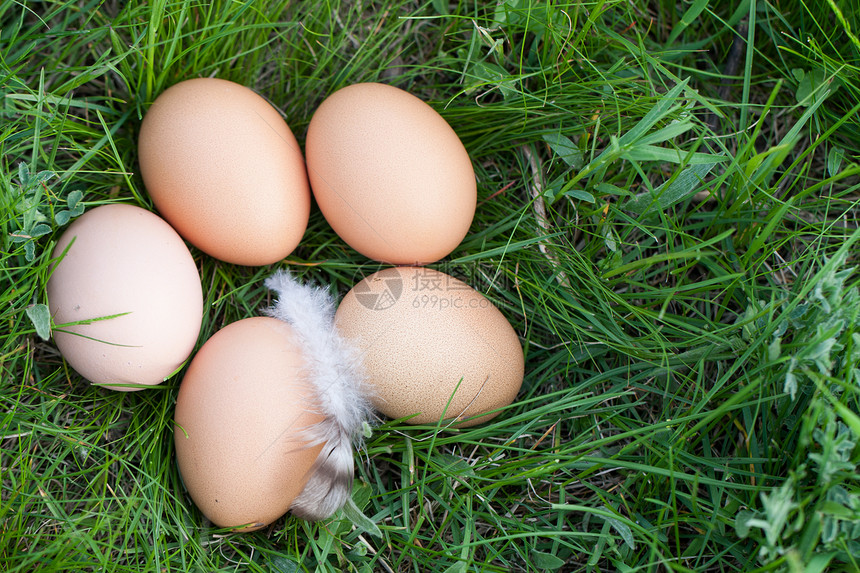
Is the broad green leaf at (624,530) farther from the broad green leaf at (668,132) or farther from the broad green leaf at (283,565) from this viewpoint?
the broad green leaf at (668,132)

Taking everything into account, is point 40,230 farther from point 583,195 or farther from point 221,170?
point 583,195

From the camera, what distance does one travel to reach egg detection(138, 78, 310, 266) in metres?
1.46

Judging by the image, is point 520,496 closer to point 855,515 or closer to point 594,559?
point 594,559

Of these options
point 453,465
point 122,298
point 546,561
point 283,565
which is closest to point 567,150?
point 453,465

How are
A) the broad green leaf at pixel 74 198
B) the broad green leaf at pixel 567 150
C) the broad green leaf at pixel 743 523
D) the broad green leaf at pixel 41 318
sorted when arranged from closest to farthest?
the broad green leaf at pixel 743 523 < the broad green leaf at pixel 41 318 < the broad green leaf at pixel 74 198 < the broad green leaf at pixel 567 150

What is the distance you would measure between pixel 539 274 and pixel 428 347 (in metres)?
0.41

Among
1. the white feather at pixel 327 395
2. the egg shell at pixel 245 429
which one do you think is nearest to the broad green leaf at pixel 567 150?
the white feather at pixel 327 395

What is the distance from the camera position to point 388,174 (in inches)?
57.2

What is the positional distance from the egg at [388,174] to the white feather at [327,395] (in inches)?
8.8

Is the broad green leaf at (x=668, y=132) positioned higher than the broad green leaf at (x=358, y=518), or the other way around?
the broad green leaf at (x=668, y=132)

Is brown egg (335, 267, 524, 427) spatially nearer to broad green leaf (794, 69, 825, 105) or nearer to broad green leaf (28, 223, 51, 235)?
broad green leaf (28, 223, 51, 235)

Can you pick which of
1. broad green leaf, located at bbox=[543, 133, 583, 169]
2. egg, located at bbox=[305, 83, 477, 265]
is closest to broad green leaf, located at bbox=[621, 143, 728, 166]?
broad green leaf, located at bbox=[543, 133, 583, 169]

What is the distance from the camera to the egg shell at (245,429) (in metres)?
1.37

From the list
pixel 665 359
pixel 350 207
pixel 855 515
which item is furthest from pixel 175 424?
pixel 855 515
